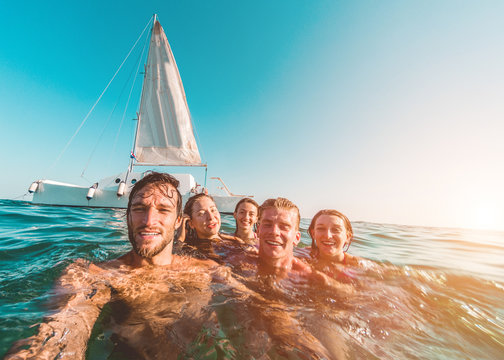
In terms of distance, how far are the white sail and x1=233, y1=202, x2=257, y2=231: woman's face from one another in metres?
14.1

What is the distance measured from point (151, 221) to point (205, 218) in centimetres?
218

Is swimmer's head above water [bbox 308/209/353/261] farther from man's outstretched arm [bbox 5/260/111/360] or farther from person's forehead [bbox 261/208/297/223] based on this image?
man's outstretched arm [bbox 5/260/111/360]

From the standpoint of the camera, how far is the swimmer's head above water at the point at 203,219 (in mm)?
4527

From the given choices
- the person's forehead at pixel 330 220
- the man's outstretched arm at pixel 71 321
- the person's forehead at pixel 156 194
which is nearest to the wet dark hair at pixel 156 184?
the person's forehead at pixel 156 194

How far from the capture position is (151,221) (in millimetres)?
2406

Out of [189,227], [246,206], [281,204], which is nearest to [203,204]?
[189,227]

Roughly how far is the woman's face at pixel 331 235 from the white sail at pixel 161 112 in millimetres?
16071

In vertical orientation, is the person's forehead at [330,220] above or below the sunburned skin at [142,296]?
above

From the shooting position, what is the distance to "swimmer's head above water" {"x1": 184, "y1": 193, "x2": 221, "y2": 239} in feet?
14.9

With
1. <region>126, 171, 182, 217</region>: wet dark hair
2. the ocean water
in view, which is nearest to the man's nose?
<region>126, 171, 182, 217</region>: wet dark hair

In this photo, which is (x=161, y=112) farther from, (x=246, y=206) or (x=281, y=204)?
(x=281, y=204)

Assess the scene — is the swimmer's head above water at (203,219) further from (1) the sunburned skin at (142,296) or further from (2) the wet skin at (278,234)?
(2) the wet skin at (278,234)

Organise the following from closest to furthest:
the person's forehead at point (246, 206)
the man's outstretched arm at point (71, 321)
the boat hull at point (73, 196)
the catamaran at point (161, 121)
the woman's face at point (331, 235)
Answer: the man's outstretched arm at point (71, 321), the woman's face at point (331, 235), the person's forehead at point (246, 206), the boat hull at point (73, 196), the catamaran at point (161, 121)

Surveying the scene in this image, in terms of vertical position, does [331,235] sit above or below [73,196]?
below
